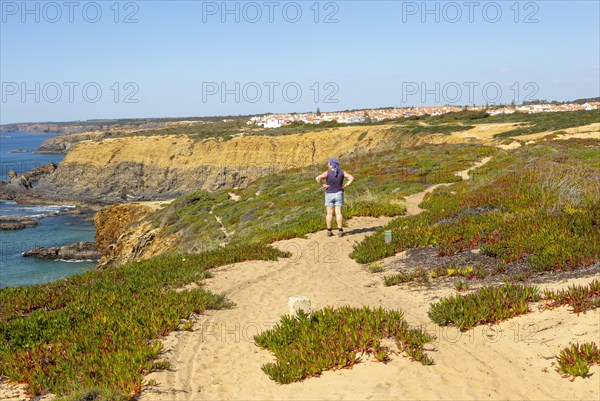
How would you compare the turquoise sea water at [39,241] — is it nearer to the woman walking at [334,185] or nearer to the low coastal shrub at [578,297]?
the woman walking at [334,185]

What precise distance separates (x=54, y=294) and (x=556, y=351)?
9.79m

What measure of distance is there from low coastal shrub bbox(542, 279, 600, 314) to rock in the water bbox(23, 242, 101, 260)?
39.2 metres

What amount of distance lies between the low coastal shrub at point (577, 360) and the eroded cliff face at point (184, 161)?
65691mm

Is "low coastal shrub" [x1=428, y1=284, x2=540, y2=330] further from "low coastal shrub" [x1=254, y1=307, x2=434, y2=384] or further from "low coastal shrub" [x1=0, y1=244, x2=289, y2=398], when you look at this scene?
"low coastal shrub" [x1=0, y1=244, x2=289, y2=398]

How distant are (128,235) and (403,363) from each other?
30420 mm

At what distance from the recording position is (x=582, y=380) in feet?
18.7

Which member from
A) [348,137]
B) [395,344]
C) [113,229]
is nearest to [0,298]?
[395,344]

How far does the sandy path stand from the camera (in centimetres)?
581

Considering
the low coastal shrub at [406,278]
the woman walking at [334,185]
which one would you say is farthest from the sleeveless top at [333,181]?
the low coastal shrub at [406,278]

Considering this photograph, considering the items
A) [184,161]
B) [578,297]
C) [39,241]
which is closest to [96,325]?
[578,297]

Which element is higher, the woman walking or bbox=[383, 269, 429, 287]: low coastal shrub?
the woman walking

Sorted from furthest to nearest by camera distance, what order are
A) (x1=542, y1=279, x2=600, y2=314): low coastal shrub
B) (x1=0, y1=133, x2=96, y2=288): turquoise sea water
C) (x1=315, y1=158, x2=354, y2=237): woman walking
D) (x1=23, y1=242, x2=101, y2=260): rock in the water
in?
(x1=23, y1=242, x2=101, y2=260): rock in the water, (x1=0, y1=133, x2=96, y2=288): turquoise sea water, (x1=315, y1=158, x2=354, y2=237): woman walking, (x1=542, y1=279, x2=600, y2=314): low coastal shrub

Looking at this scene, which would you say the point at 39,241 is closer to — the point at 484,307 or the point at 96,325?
the point at 96,325

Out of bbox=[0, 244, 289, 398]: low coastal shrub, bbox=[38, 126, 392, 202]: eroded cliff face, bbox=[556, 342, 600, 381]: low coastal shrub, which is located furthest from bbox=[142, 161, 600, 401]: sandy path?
bbox=[38, 126, 392, 202]: eroded cliff face
